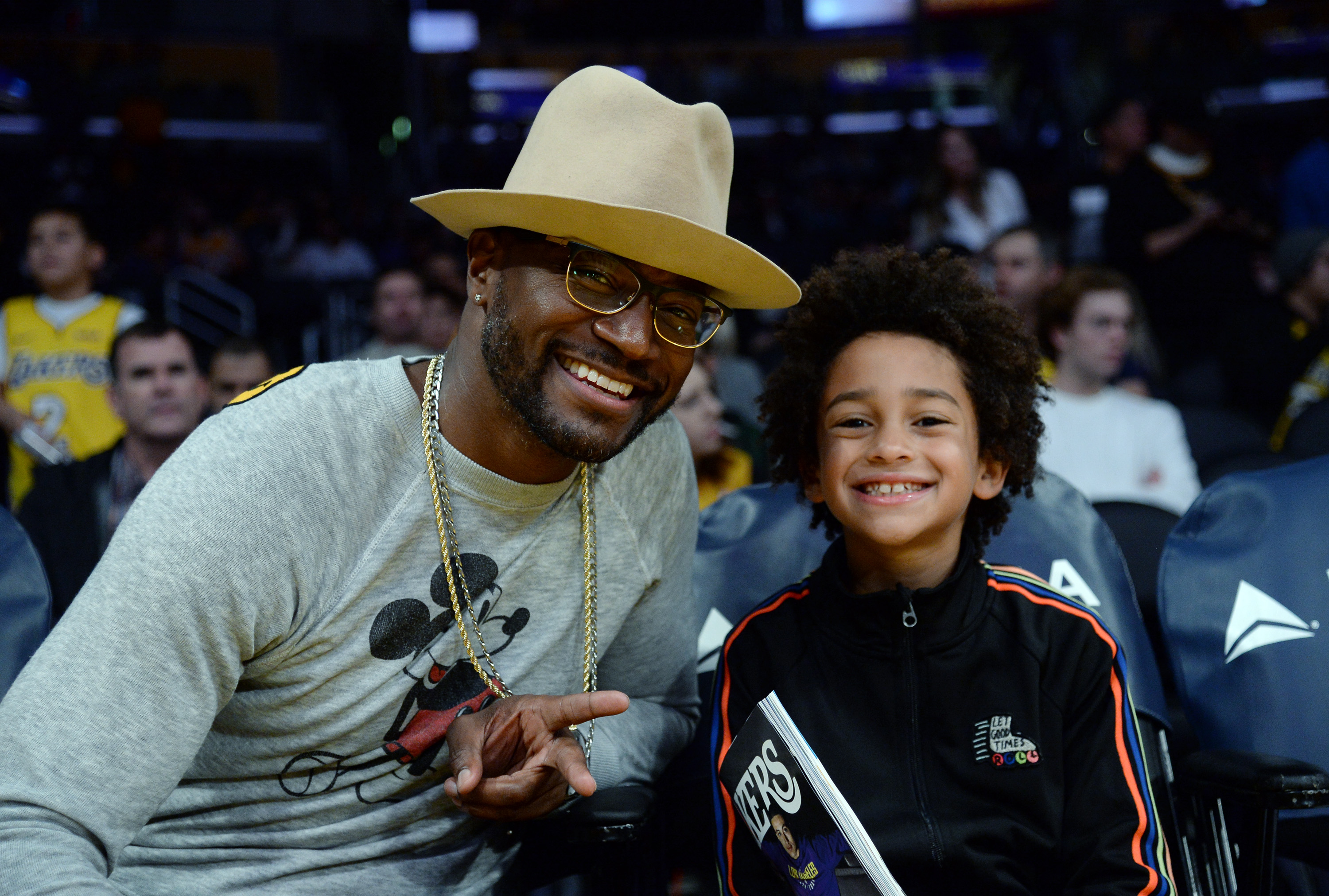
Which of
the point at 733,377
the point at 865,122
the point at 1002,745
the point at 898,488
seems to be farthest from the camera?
the point at 865,122

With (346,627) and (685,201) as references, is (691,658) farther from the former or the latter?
(685,201)

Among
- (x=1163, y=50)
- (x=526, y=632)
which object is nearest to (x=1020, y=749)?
(x=526, y=632)

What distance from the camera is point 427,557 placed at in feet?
5.79

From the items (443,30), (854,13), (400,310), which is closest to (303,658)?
(400,310)

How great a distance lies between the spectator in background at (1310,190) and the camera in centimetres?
590

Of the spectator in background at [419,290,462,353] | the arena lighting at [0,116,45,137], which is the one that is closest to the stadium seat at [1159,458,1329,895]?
the spectator in background at [419,290,462,353]

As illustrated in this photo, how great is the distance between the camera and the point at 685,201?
174cm

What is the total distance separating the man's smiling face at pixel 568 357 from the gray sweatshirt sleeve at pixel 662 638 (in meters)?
0.28

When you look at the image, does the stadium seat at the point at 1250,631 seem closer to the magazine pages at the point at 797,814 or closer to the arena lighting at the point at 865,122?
the magazine pages at the point at 797,814

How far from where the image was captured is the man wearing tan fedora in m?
1.55

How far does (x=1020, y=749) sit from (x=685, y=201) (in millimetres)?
1003

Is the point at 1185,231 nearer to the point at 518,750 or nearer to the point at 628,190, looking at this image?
the point at 628,190

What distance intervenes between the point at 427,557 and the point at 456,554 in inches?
1.8

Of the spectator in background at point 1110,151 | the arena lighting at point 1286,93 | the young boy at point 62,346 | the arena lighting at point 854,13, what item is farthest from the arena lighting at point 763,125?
the young boy at point 62,346
